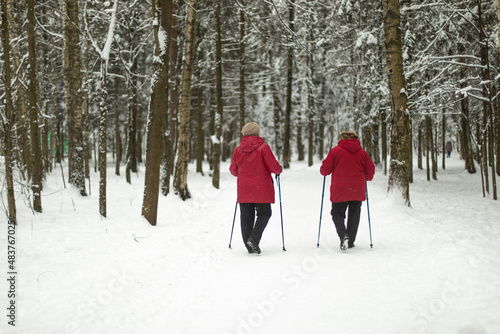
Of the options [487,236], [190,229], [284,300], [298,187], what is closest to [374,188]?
[298,187]

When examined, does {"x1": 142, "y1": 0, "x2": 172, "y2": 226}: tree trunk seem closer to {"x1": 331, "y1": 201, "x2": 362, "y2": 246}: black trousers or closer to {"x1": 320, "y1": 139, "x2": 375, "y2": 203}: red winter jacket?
{"x1": 320, "y1": 139, "x2": 375, "y2": 203}: red winter jacket

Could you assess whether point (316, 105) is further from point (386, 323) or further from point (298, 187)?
point (386, 323)

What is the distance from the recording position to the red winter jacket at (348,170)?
5.31 m

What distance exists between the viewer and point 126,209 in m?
8.74

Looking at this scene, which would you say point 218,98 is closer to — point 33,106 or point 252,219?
point 33,106

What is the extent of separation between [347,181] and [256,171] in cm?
147

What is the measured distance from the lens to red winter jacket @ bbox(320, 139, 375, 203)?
17.4 ft

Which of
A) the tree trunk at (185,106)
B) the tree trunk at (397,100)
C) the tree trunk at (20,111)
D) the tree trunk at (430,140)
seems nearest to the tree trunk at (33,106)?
the tree trunk at (20,111)

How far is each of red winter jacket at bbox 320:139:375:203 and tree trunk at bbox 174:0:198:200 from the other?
6385 mm

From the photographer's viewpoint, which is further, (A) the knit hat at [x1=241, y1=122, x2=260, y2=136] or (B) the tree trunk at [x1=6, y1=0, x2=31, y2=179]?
(B) the tree trunk at [x1=6, y1=0, x2=31, y2=179]

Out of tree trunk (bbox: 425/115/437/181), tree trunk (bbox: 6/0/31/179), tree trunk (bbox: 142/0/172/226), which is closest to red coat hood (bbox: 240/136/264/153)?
tree trunk (bbox: 142/0/172/226)

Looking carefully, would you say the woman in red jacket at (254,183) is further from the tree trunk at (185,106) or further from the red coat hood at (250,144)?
the tree trunk at (185,106)


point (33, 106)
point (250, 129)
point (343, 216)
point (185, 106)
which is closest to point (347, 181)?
point (343, 216)

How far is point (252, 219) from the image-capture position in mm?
5445
